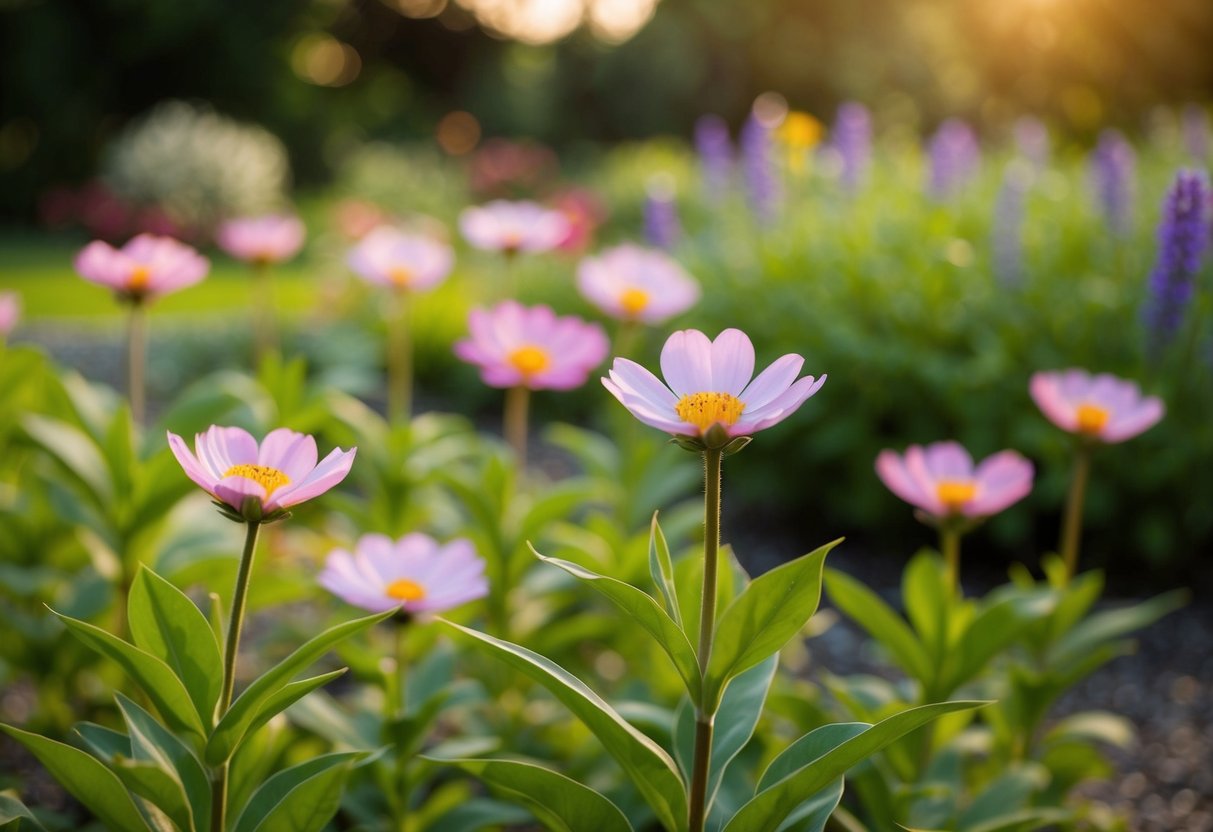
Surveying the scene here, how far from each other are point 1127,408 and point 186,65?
16.9 meters

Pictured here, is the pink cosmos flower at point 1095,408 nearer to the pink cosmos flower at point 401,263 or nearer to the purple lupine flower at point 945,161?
the pink cosmos flower at point 401,263

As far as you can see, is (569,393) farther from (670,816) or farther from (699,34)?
(699,34)

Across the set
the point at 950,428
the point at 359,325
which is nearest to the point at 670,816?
the point at 950,428

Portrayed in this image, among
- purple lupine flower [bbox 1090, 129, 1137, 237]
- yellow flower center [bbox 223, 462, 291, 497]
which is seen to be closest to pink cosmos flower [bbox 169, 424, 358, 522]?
yellow flower center [bbox 223, 462, 291, 497]

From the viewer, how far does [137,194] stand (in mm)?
12172

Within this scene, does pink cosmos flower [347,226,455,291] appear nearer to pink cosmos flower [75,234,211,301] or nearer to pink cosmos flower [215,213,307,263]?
pink cosmos flower [215,213,307,263]

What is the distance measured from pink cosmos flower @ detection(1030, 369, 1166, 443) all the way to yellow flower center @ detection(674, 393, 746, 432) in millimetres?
804

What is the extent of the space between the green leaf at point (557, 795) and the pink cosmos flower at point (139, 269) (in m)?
0.99

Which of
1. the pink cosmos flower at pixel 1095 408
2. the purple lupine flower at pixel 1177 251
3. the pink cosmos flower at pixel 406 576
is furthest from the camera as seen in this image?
the purple lupine flower at pixel 1177 251

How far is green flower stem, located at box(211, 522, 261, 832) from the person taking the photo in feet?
3.26

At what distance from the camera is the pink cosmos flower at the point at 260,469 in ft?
3.16

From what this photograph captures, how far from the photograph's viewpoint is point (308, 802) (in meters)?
1.09

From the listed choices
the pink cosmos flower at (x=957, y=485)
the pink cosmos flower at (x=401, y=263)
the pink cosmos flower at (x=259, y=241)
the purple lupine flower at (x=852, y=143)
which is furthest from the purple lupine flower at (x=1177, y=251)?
the purple lupine flower at (x=852, y=143)

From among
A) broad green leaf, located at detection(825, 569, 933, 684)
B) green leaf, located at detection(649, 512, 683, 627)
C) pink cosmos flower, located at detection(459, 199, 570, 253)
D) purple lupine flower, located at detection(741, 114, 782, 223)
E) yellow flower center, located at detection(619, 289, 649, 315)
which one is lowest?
broad green leaf, located at detection(825, 569, 933, 684)
